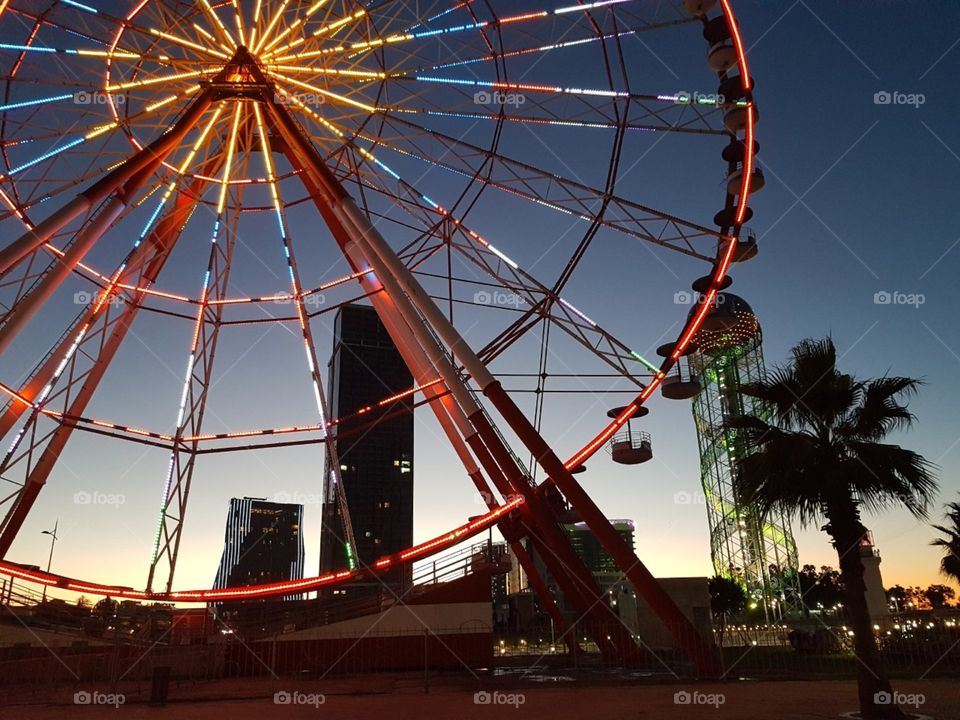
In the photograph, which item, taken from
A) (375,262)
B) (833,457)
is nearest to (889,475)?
(833,457)

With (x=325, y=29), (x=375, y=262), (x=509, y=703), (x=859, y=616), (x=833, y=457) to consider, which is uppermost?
(x=325, y=29)

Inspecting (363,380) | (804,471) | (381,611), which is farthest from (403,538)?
(804,471)

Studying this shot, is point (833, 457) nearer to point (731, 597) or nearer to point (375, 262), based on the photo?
point (375, 262)

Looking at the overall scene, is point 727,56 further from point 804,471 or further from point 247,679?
point 247,679

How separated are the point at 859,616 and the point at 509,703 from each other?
18.6 ft

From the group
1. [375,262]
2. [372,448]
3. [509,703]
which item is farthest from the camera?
[372,448]

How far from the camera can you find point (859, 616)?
10164mm

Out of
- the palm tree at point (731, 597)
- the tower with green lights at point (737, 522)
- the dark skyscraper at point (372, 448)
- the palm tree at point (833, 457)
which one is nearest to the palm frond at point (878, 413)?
the palm tree at point (833, 457)

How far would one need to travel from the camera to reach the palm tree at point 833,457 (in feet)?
35.0

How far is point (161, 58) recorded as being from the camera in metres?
17.0

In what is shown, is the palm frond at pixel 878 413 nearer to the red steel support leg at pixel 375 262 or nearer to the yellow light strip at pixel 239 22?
the red steel support leg at pixel 375 262

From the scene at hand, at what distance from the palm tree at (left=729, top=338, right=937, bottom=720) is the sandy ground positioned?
200 centimetres

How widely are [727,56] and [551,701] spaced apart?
1393 centimetres

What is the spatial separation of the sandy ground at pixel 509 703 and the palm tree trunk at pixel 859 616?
2.24ft
